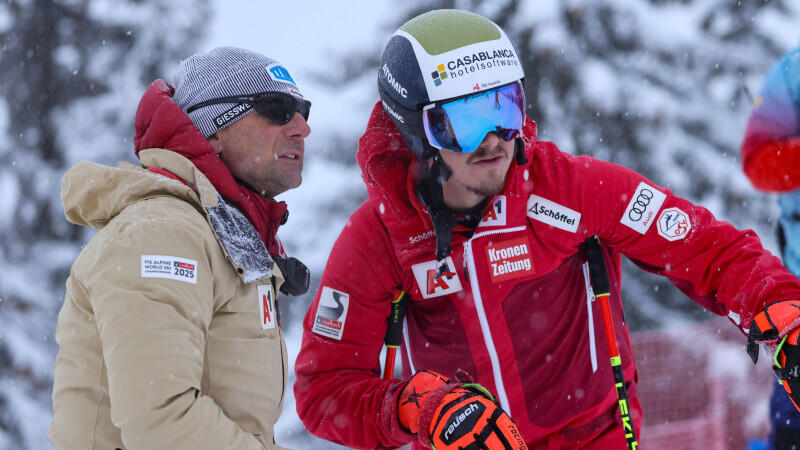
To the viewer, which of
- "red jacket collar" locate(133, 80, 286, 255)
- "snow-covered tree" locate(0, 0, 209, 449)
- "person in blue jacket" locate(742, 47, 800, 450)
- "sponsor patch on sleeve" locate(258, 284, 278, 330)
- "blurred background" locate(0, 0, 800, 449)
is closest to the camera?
"sponsor patch on sleeve" locate(258, 284, 278, 330)

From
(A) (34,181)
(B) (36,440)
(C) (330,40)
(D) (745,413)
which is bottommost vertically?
(B) (36,440)

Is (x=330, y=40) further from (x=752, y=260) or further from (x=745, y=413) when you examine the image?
(x=752, y=260)

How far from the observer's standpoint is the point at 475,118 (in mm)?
2734

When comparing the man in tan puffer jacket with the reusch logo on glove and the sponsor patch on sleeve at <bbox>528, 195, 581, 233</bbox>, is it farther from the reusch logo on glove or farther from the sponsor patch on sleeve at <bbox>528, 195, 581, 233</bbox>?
the sponsor patch on sleeve at <bbox>528, 195, 581, 233</bbox>

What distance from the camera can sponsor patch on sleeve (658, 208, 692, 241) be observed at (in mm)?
2859

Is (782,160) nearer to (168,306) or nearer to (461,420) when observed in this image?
(461,420)

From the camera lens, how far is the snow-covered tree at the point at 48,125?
314 inches

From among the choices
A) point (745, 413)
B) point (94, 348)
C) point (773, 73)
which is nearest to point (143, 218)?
point (94, 348)

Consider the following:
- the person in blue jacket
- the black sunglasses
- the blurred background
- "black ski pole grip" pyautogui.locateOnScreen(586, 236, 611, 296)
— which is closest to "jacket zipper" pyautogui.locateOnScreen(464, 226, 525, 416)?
"black ski pole grip" pyautogui.locateOnScreen(586, 236, 611, 296)

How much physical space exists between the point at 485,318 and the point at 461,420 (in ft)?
2.07

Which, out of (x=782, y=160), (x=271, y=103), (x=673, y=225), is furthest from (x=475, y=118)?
(x=782, y=160)

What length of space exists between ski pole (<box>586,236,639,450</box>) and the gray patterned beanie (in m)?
1.29

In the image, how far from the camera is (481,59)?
2744 mm

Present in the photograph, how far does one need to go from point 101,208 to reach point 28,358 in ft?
22.1
